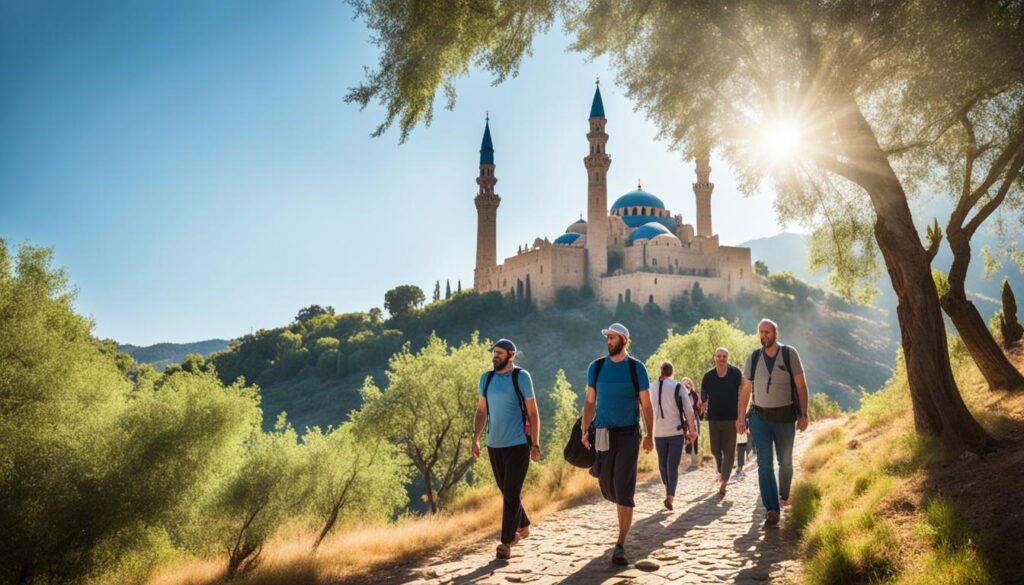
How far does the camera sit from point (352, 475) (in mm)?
18984

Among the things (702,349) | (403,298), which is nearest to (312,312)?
(403,298)

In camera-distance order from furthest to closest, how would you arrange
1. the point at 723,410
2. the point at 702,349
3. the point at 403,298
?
the point at 403,298, the point at 702,349, the point at 723,410

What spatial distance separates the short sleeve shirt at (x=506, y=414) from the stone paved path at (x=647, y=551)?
3.38 ft

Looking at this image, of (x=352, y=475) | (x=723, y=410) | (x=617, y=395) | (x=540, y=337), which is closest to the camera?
(x=617, y=395)

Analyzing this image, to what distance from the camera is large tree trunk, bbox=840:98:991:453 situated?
620 centimetres

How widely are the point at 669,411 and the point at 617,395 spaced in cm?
277

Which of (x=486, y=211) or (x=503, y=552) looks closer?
(x=503, y=552)

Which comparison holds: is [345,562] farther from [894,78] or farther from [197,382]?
[197,382]

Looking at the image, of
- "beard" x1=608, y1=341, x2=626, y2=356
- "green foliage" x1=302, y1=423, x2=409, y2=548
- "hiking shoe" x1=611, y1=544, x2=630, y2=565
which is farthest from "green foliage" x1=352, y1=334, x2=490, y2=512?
"hiking shoe" x1=611, y1=544, x2=630, y2=565

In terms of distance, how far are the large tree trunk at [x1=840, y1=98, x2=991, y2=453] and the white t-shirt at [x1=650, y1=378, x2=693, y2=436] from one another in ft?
7.90

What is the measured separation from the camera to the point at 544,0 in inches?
324

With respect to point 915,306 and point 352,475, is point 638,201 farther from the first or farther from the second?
point 915,306

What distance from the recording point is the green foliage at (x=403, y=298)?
9731 cm

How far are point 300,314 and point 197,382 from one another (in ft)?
348
